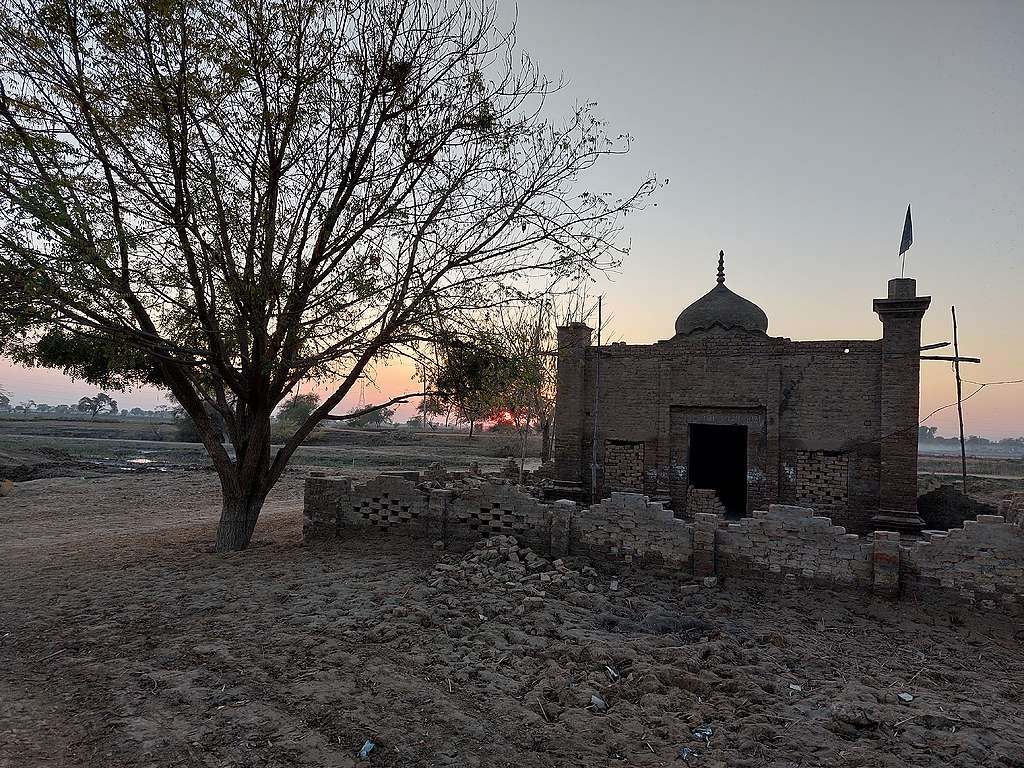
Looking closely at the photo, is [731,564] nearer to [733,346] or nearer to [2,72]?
[733,346]

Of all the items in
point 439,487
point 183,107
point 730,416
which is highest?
point 183,107

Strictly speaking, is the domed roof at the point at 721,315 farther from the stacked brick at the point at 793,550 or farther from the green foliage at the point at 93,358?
the green foliage at the point at 93,358

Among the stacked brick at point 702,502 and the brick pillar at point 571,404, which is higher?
the brick pillar at point 571,404

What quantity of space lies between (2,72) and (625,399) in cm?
1271

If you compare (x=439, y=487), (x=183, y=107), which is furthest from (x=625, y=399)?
(x=183, y=107)

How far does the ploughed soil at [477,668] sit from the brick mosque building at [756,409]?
489 centimetres

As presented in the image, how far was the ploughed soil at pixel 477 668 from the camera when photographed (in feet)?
15.7

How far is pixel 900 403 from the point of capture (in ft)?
40.0

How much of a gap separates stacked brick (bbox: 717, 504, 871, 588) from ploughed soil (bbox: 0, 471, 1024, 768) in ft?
0.91

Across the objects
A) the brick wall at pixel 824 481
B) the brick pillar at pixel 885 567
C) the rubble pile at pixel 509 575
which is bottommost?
the rubble pile at pixel 509 575

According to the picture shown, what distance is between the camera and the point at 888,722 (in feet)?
17.0

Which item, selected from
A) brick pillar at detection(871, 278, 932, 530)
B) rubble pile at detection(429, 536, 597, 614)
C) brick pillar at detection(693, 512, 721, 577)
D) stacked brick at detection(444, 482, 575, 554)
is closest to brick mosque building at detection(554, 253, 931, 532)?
brick pillar at detection(871, 278, 932, 530)

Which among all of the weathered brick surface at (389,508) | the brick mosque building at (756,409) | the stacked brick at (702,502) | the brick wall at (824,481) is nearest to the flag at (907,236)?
the brick mosque building at (756,409)

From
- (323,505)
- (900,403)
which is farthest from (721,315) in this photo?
(323,505)
